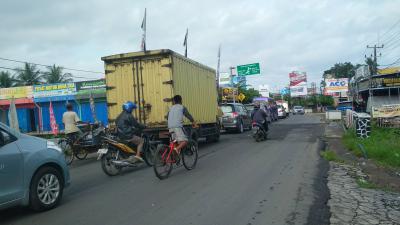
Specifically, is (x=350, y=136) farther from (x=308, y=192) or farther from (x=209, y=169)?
(x=308, y=192)

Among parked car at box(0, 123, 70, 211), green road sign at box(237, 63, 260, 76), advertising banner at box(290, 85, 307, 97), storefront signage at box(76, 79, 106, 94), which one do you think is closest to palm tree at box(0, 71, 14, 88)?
storefront signage at box(76, 79, 106, 94)

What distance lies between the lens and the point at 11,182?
19.2 feet

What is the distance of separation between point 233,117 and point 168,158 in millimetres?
14967

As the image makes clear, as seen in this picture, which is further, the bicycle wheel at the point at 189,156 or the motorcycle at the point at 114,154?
the bicycle wheel at the point at 189,156

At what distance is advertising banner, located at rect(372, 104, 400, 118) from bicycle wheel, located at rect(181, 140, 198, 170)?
41.1 ft

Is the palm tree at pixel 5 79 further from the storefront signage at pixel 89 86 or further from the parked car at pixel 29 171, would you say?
the parked car at pixel 29 171


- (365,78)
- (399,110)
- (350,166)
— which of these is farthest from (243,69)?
(350,166)

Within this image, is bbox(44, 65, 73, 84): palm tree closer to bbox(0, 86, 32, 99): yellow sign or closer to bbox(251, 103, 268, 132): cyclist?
bbox(0, 86, 32, 99): yellow sign

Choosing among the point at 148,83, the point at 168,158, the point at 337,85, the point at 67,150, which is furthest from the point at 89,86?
the point at 337,85

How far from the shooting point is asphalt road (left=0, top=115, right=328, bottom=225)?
585 centimetres

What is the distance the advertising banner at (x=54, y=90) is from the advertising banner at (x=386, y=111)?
27.5 meters

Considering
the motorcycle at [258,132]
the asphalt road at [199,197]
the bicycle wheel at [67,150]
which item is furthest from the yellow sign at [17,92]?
the asphalt road at [199,197]

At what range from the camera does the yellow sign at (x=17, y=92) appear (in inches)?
1592

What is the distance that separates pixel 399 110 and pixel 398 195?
43.0ft
